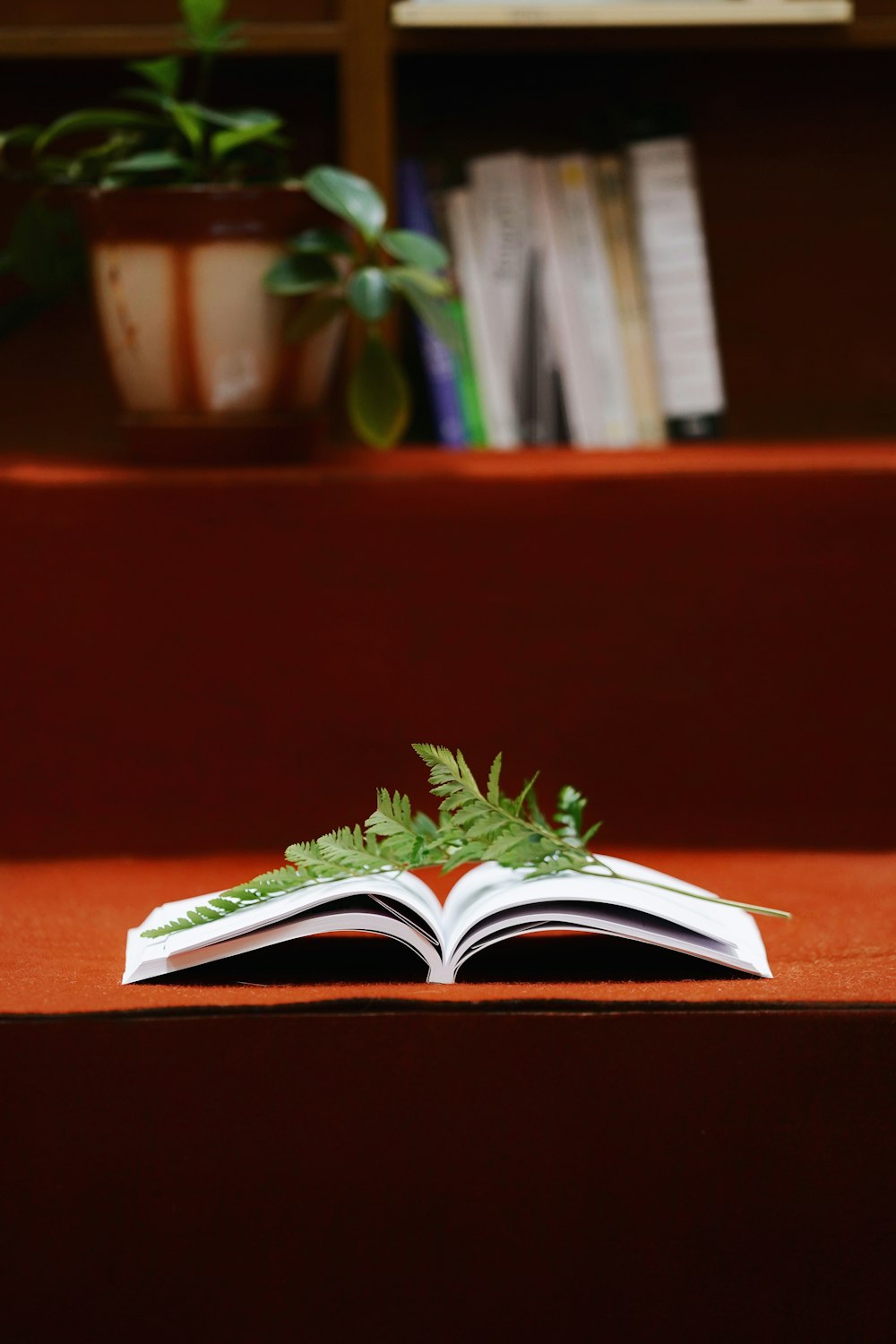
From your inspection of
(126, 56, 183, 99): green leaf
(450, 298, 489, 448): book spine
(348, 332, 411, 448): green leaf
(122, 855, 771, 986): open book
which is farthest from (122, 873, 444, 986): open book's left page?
(126, 56, 183, 99): green leaf

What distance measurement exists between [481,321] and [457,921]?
2.40ft

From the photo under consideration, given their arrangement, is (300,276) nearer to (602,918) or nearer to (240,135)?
(240,135)

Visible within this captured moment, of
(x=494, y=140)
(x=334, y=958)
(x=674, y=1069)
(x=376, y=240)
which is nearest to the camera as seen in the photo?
(x=674, y=1069)

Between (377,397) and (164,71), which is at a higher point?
(164,71)

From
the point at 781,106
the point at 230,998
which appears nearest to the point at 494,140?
the point at 781,106

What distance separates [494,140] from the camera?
1544mm

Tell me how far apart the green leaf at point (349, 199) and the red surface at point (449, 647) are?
0.21 metres

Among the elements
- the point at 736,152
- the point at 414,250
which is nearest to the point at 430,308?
the point at 414,250

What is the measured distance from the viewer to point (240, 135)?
1195 mm

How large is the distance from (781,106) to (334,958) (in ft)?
3.72

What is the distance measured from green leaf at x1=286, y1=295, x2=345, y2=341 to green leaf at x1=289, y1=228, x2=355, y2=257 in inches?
1.6

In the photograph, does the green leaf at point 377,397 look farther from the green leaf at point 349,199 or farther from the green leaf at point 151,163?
the green leaf at point 151,163

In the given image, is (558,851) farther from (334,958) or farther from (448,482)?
(448,482)

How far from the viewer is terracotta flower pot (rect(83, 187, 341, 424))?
121 cm
